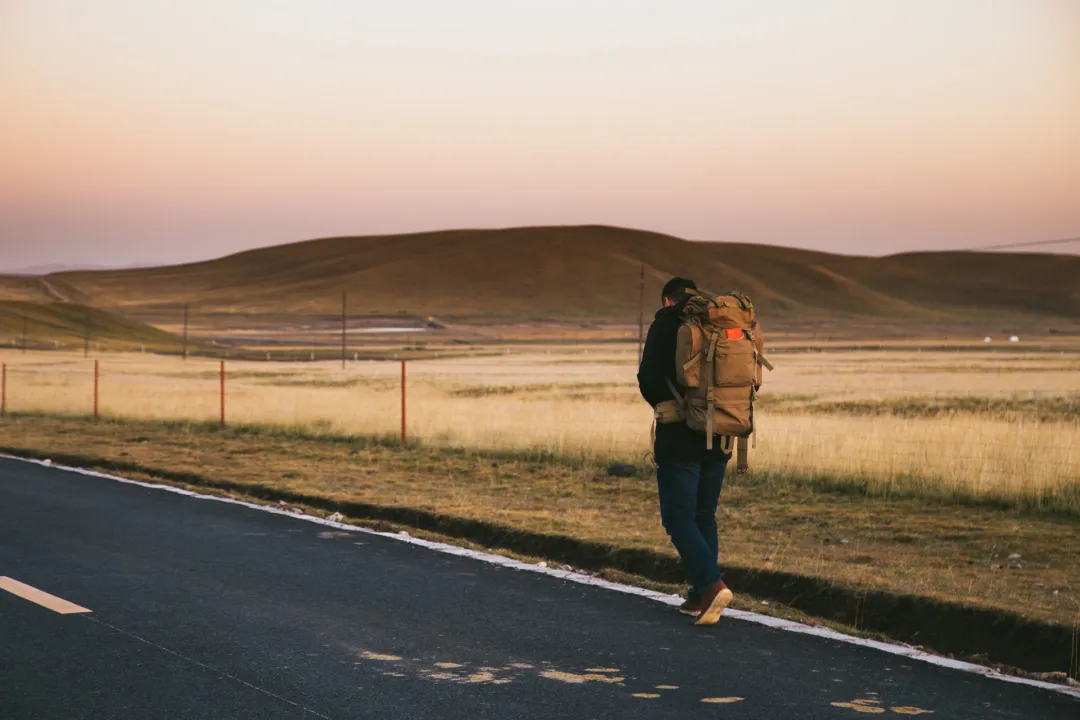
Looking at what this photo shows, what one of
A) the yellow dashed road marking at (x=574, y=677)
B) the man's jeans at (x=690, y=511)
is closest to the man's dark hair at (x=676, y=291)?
the man's jeans at (x=690, y=511)

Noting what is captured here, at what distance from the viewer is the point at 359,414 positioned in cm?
2970

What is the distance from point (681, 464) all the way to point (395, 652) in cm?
204

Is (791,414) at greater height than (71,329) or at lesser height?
lesser

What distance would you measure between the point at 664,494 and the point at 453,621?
4.89 ft

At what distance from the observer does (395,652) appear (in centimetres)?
664

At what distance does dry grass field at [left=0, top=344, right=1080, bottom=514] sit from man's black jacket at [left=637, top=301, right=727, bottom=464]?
6.54 meters

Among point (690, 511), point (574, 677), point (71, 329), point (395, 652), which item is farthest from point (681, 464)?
point (71, 329)

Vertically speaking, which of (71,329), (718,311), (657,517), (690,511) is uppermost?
(71,329)

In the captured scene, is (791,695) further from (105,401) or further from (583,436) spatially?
(105,401)

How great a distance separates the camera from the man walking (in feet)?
23.7

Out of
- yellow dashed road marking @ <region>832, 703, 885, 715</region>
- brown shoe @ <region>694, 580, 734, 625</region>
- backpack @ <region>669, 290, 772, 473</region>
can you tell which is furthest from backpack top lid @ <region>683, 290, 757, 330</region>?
yellow dashed road marking @ <region>832, 703, 885, 715</region>

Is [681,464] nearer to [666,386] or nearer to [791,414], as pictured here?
[666,386]

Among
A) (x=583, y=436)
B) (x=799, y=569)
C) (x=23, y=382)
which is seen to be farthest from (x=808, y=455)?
(x=23, y=382)

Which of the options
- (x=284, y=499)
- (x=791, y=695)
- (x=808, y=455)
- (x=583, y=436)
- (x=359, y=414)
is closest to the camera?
(x=791, y=695)
